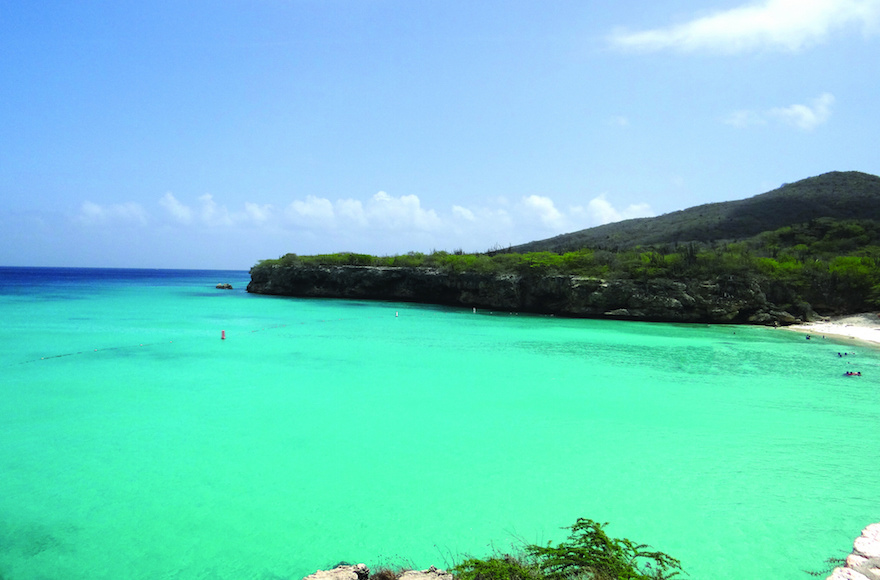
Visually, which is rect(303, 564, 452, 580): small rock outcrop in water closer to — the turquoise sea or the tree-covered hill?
the turquoise sea

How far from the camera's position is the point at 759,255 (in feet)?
150

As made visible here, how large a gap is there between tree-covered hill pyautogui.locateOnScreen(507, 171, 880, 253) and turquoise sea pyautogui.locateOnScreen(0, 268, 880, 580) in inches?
2024

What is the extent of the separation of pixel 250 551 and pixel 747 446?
9.21 metres

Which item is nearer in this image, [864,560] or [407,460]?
[864,560]

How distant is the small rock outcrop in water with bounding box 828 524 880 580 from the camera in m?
4.97

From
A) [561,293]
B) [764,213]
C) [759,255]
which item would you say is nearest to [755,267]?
[759,255]

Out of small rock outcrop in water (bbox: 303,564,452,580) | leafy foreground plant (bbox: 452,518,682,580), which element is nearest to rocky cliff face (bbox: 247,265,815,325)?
leafy foreground plant (bbox: 452,518,682,580)

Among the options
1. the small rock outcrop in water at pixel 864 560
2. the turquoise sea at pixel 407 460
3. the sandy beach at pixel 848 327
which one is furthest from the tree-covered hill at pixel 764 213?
the small rock outcrop in water at pixel 864 560

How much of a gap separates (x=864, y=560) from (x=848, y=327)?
3245 centimetres

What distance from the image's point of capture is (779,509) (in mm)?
6887

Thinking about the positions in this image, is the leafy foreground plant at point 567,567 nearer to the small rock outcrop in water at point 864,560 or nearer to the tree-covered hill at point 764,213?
the small rock outcrop in water at point 864,560

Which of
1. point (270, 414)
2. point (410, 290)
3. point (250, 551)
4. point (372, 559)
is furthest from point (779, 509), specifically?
point (410, 290)

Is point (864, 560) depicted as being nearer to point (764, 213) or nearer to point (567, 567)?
point (567, 567)

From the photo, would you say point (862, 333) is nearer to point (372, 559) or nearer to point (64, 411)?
point (372, 559)
